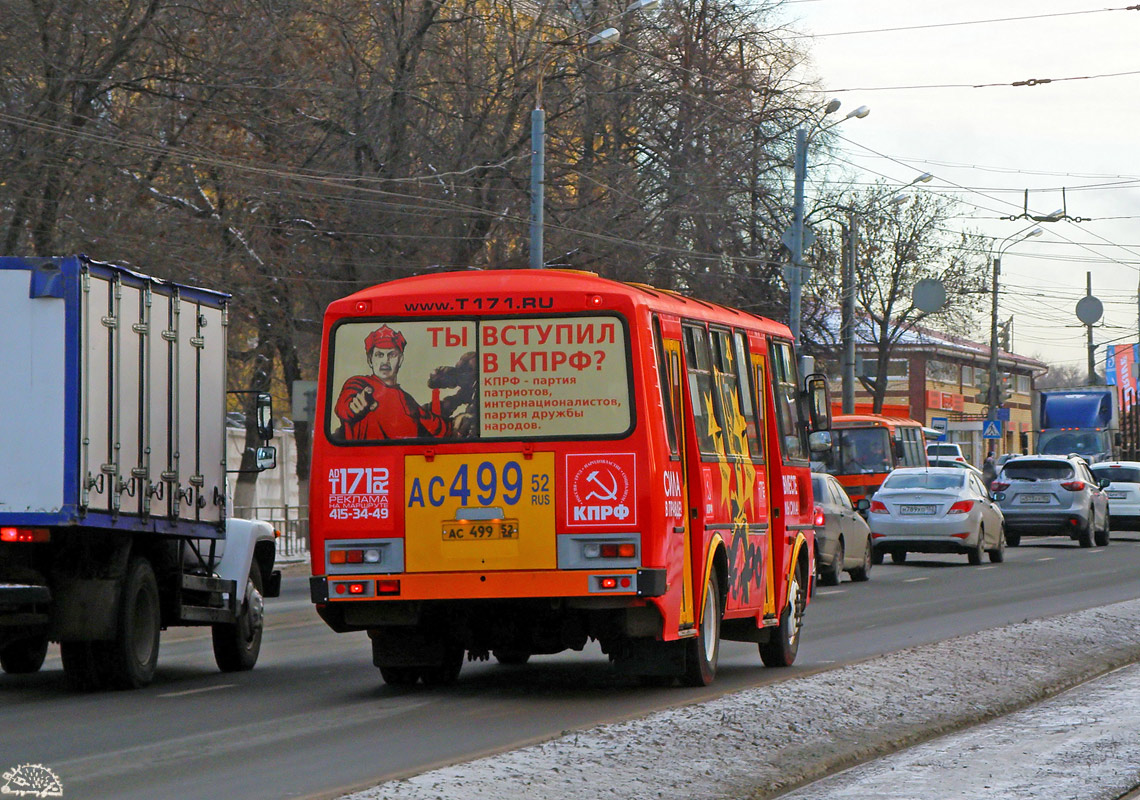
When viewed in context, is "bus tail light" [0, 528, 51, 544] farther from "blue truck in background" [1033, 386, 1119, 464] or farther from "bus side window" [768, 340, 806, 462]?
"blue truck in background" [1033, 386, 1119, 464]

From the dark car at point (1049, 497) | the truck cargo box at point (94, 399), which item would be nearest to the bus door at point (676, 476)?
the truck cargo box at point (94, 399)

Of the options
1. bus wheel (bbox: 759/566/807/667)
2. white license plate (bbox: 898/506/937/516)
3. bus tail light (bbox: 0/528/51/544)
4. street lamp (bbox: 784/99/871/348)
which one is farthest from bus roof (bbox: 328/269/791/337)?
street lamp (bbox: 784/99/871/348)

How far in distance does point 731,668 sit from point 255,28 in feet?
55.9

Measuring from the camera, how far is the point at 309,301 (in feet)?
113

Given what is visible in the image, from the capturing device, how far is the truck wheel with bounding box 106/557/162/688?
12938mm

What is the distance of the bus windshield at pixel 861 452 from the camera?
46.5 metres

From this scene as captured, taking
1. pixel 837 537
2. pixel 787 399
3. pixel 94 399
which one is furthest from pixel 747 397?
pixel 837 537

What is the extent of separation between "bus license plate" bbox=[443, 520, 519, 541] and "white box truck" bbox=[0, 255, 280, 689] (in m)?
2.21

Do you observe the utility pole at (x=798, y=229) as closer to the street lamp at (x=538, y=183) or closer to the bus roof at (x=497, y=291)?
the street lamp at (x=538, y=183)

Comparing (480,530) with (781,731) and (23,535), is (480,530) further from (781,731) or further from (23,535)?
(781,731)

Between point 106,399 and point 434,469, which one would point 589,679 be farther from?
point 106,399

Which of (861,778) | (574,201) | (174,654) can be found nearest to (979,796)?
(861,778)

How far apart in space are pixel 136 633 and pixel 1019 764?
6.57 metres

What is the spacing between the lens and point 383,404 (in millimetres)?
12500
